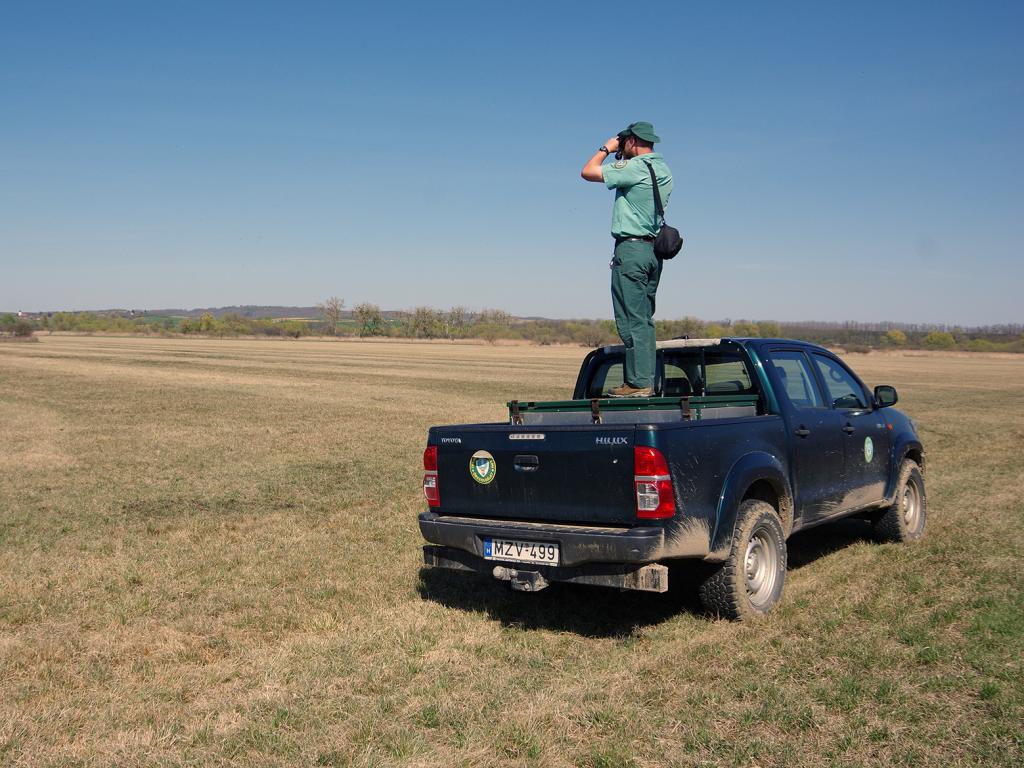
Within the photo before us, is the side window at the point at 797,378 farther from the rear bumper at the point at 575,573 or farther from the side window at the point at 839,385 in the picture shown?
the rear bumper at the point at 575,573

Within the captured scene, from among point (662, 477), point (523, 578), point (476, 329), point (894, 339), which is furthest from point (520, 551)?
point (476, 329)

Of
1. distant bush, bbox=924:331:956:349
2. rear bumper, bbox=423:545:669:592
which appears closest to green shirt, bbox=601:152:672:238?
rear bumper, bbox=423:545:669:592

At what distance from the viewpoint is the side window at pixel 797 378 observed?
248 inches

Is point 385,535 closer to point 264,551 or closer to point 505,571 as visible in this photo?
point 264,551

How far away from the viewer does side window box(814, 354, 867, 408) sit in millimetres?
6914

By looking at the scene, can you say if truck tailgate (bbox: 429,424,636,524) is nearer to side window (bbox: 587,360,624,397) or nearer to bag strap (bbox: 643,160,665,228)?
side window (bbox: 587,360,624,397)

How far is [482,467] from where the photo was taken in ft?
17.7

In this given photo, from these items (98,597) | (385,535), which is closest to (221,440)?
(385,535)

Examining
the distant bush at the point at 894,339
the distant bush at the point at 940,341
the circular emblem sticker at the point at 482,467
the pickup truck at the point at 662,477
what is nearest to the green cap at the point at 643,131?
the pickup truck at the point at 662,477

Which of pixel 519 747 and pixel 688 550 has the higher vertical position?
pixel 688 550

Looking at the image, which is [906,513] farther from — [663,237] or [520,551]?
[520,551]

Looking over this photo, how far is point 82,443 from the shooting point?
15117mm

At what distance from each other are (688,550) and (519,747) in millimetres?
1568

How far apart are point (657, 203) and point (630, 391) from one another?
4.26 feet
